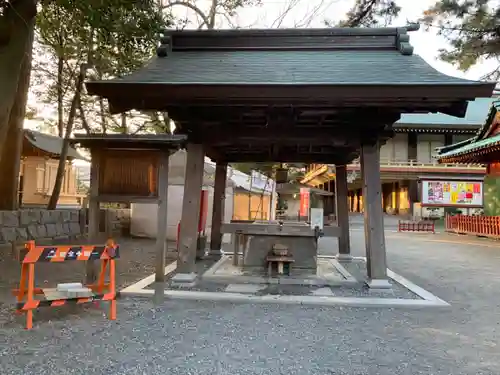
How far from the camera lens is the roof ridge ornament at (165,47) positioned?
722 centimetres

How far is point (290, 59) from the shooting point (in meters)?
7.01

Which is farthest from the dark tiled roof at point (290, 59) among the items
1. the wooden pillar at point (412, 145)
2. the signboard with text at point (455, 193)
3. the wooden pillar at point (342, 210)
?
the wooden pillar at point (412, 145)

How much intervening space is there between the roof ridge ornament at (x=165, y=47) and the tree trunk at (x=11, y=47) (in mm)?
2227

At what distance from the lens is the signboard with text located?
21047mm

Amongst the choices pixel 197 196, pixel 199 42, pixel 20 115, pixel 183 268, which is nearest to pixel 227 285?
pixel 183 268

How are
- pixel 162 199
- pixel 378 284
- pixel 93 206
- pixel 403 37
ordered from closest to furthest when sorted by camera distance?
1. pixel 162 199
2. pixel 93 206
3. pixel 378 284
4. pixel 403 37

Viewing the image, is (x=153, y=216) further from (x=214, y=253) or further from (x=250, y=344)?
(x=250, y=344)

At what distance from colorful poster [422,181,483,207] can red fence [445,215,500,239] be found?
0.88 meters

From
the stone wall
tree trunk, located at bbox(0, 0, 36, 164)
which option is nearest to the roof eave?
tree trunk, located at bbox(0, 0, 36, 164)

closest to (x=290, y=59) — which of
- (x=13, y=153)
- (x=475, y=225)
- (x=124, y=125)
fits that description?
(x=13, y=153)

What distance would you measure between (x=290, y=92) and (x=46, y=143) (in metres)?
16.7

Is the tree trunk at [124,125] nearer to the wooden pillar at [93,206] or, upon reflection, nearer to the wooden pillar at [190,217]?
the wooden pillar at [190,217]

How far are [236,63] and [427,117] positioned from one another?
29020 mm

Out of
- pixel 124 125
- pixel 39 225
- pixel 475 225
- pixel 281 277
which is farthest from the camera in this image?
pixel 124 125
